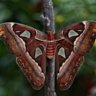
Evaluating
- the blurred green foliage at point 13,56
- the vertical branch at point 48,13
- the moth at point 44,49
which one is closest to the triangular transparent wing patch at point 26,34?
the moth at point 44,49

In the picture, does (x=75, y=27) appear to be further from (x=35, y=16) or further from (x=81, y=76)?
(x=35, y=16)

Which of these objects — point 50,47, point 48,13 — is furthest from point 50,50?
point 48,13

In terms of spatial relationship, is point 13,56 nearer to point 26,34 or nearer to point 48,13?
point 26,34

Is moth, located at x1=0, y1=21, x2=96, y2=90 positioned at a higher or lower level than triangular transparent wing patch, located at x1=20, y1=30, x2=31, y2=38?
lower

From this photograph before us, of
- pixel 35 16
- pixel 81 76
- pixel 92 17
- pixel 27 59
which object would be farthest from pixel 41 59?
pixel 35 16

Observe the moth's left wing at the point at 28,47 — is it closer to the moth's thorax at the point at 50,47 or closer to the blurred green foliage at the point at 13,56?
the moth's thorax at the point at 50,47

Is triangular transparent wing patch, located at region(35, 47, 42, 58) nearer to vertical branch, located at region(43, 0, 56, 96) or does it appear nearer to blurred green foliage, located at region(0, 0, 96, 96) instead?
vertical branch, located at region(43, 0, 56, 96)

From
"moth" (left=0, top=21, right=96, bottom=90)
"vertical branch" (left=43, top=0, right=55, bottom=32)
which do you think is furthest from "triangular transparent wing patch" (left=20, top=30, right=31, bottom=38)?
"vertical branch" (left=43, top=0, right=55, bottom=32)
